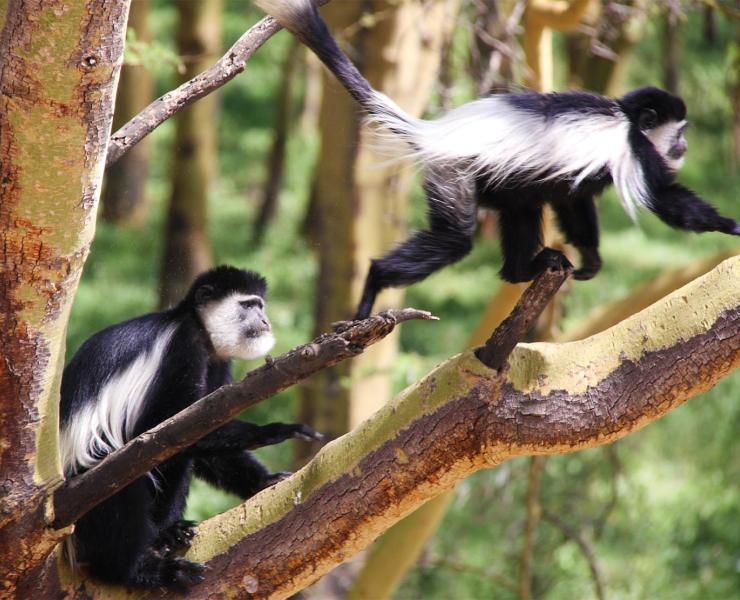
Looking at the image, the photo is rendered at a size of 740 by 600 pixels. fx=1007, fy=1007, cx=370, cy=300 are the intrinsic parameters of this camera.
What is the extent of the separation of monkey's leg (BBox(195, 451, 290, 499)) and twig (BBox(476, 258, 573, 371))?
0.98m

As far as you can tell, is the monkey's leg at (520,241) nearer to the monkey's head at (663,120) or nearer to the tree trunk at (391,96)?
the monkey's head at (663,120)

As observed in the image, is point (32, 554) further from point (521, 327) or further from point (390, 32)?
point (390, 32)

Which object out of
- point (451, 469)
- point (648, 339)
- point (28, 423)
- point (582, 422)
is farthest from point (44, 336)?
point (648, 339)

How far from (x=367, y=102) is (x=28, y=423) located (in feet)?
4.45

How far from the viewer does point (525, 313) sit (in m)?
1.89

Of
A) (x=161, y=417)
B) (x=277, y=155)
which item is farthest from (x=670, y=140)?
(x=277, y=155)

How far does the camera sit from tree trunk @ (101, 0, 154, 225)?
751 centimetres

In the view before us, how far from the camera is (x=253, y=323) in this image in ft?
9.18

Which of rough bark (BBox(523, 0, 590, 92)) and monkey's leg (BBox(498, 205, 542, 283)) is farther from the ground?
rough bark (BBox(523, 0, 590, 92))

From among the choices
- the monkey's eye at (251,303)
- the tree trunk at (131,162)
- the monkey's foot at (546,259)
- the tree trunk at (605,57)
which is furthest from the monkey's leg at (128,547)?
the tree trunk at (131,162)

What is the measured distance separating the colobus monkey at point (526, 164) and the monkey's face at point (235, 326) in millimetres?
291

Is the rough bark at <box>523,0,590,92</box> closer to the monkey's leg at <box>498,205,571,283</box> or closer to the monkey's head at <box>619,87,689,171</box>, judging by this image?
the monkey's head at <box>619,87,689,171</box>

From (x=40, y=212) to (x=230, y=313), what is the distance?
1.05 m

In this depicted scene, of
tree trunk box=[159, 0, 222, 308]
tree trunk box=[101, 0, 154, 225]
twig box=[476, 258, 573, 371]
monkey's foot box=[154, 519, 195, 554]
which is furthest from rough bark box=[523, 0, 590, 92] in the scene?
tree trunk box=[101, 0, 154, 225]
